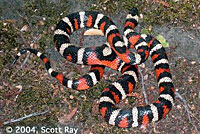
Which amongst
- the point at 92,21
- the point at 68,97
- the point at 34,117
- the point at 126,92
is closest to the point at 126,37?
the point at 92,21

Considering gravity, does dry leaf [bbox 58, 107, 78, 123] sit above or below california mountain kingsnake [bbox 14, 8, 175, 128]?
below

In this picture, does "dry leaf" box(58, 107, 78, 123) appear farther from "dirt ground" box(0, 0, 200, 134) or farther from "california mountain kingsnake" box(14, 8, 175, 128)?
"california mountain kingsnake" box(14, 8, 175, 128)

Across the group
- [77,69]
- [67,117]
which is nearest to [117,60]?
[77,69]

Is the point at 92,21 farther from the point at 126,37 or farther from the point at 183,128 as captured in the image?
the point at 183,128

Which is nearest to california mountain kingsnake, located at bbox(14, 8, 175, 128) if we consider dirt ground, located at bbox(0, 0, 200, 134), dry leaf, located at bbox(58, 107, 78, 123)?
dirt ground, located at bbox(0, 0, 200, 134)

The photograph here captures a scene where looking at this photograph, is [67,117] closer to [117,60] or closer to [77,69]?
[77,69]

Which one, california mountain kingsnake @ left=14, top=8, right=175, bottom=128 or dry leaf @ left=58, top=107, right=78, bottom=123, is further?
dry leaf @ left=58, top=107, right=78, bottom=123
